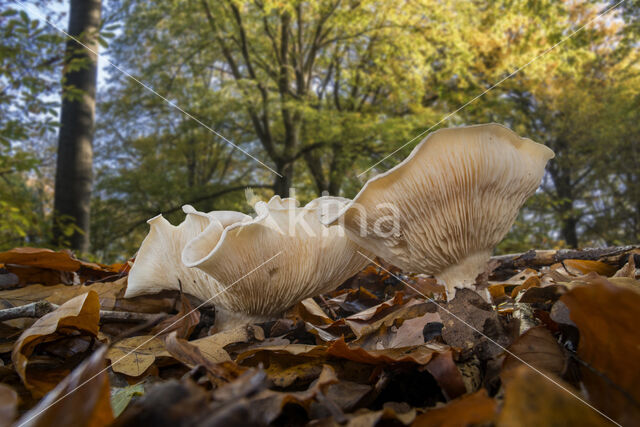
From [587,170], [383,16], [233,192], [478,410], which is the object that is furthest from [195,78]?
[587,170]

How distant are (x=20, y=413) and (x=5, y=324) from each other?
20.1 inches

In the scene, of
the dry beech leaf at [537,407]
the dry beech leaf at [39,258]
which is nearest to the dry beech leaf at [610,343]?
the dry beech leaf at [537,407]

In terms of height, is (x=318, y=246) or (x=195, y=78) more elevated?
(x=195, y=78)

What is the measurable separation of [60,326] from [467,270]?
1.27 metres

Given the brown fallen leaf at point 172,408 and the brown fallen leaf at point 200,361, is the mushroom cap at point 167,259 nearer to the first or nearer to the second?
the brown fallen leaf at point 200,361

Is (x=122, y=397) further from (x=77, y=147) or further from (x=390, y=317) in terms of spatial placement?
(x=77, y=147)

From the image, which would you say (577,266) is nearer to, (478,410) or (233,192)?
(478,410)

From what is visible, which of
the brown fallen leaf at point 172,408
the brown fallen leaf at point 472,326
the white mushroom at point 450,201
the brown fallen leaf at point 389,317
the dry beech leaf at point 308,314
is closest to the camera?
the brown fallen leaf at point 172,408

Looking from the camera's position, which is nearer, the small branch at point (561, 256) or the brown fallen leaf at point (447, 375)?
the brown fallen leaf at point (447, 375)

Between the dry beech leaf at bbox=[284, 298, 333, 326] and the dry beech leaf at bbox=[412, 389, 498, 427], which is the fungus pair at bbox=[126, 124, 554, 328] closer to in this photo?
the dry beech leaf at bbox=[284, 298, 333, 326]

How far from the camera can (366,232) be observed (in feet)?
3.94

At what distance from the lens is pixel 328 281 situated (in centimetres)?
143

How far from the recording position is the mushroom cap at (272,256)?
1.14m

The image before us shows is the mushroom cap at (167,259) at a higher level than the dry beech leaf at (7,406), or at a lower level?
higher
